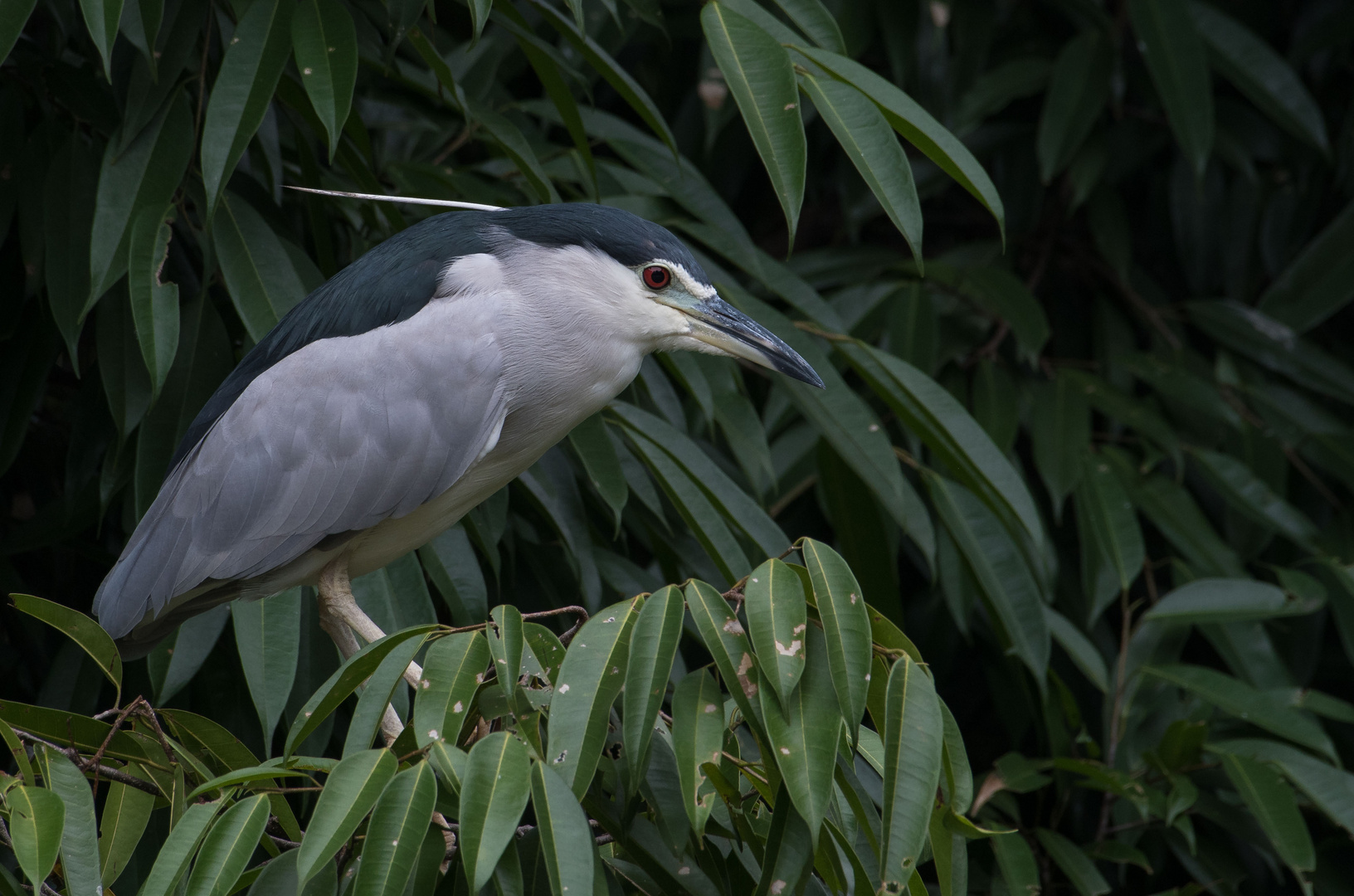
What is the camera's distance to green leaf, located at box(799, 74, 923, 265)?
1.61 metres

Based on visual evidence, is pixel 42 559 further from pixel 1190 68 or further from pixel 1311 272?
pixel 1311 272

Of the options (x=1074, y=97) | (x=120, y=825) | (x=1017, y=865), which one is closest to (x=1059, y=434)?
(x=1074, y=97)

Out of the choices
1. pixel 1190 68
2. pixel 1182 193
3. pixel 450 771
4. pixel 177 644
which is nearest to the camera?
pixel 450 771

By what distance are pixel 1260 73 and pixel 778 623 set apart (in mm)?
2442

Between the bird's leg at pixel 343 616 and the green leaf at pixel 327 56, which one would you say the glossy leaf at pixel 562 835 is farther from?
the green leaf at pixel 327 56

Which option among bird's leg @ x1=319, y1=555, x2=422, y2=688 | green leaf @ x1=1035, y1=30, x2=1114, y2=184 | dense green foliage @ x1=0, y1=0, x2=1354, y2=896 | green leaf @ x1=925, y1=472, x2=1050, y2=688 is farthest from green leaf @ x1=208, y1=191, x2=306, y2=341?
green leaf @ x1=1035, y1=30, x2=1114, y2=184

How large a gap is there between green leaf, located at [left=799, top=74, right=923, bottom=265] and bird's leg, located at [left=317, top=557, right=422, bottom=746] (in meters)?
0.88

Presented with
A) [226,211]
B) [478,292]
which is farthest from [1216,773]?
[226,211]

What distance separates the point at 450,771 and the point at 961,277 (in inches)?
82.3

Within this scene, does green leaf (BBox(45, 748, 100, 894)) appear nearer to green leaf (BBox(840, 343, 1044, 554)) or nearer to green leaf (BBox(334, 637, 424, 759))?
green leaf (BBox(334, 637, 424, 759))

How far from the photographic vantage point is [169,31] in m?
1.88

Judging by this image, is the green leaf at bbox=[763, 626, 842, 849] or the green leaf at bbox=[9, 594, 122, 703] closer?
the green leaf at bbox=[763, 626, 842, 849]

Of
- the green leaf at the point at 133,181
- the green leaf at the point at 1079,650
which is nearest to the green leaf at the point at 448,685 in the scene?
the green leaf at the point at 133,181

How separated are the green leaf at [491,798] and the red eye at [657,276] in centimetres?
82
